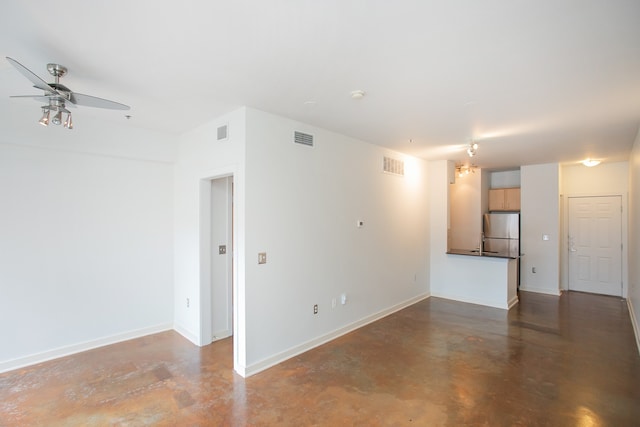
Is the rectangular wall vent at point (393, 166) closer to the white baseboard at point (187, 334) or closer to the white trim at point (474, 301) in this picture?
the white trim at point (474, 301)

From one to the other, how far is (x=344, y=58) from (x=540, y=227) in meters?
6.54

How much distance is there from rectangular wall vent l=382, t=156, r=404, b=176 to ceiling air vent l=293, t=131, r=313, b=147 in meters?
1.71

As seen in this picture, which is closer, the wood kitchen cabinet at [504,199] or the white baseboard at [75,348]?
the white baseboard at [75,348]

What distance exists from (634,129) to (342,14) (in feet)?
14.6

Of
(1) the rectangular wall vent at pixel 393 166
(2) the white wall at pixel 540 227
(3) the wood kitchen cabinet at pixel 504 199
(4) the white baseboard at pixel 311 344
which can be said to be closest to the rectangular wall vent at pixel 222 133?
(4) the white baseboard at pixel 311 344

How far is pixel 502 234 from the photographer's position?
720 cm

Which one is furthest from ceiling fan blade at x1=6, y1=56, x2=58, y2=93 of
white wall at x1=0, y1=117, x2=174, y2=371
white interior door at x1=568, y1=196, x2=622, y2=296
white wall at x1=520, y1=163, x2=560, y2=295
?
white interior door at x1=568, y1=196, x2=622, y2=296

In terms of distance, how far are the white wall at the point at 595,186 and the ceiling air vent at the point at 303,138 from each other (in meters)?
6.26

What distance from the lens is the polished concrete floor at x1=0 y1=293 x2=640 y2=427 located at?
2557 mm

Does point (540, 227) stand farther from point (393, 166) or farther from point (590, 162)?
point (393, 166)

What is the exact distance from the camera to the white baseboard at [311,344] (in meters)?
3.26

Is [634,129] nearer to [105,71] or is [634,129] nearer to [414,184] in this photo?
[414,184]

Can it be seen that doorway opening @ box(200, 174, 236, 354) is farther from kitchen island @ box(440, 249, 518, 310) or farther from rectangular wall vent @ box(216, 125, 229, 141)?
kitchen island @ box(440, 249, 518, 310)

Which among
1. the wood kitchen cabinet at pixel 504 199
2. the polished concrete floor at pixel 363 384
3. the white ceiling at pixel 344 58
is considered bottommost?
the polished concrete floor at pixel 363 384
